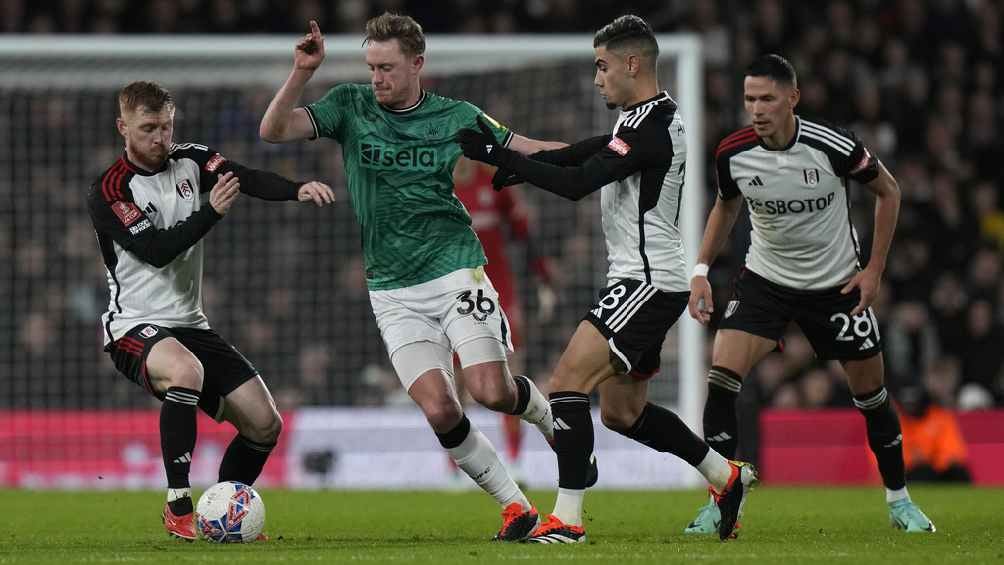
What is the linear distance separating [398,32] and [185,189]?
136 centimetres

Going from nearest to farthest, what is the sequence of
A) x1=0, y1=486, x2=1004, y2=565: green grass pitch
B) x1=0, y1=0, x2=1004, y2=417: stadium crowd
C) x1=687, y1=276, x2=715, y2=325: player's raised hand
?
1. x1=0, y1=486, x2=1004, y2=565: green grass pitch
2. x1=687, y1=276, x2=715, y2=325: player's raised hand
3. x1=0, y1=0, x2=1004, y2=417: stadium crowd

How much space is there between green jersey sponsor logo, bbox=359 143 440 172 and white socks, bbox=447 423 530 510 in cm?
117

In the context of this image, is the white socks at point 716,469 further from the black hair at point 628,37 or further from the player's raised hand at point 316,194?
the player's raised hand at point 316,194

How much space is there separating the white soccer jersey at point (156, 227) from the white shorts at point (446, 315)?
2.29 ft

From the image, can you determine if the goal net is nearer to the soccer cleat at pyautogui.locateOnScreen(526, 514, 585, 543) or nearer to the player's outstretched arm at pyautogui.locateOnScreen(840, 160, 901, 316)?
the player's outstretched arm at pyautogui.locateOnScreen(840, 160, 901, 316)

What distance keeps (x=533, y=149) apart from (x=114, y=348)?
2.14 m

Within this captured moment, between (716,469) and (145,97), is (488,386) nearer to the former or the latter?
(716,469)

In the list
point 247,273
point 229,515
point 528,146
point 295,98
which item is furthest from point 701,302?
point 247,273

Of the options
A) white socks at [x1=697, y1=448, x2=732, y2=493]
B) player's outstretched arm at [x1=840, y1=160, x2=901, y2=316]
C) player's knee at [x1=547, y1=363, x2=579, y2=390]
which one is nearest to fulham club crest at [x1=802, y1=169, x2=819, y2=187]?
player's outstretched arm at [x1=840, y1=160, x2=901, y2=316]

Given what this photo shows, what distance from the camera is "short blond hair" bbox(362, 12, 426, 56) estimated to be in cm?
703

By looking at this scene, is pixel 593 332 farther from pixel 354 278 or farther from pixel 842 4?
pixel 842 4

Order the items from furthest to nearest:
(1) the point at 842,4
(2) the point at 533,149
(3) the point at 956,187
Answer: (1) the point at 842,4, (3) the point at 956,187, (2) the point at 533,149

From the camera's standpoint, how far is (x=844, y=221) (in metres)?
7.61

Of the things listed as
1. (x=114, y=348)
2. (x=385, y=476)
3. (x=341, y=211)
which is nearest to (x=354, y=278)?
(x=341, y=211)
